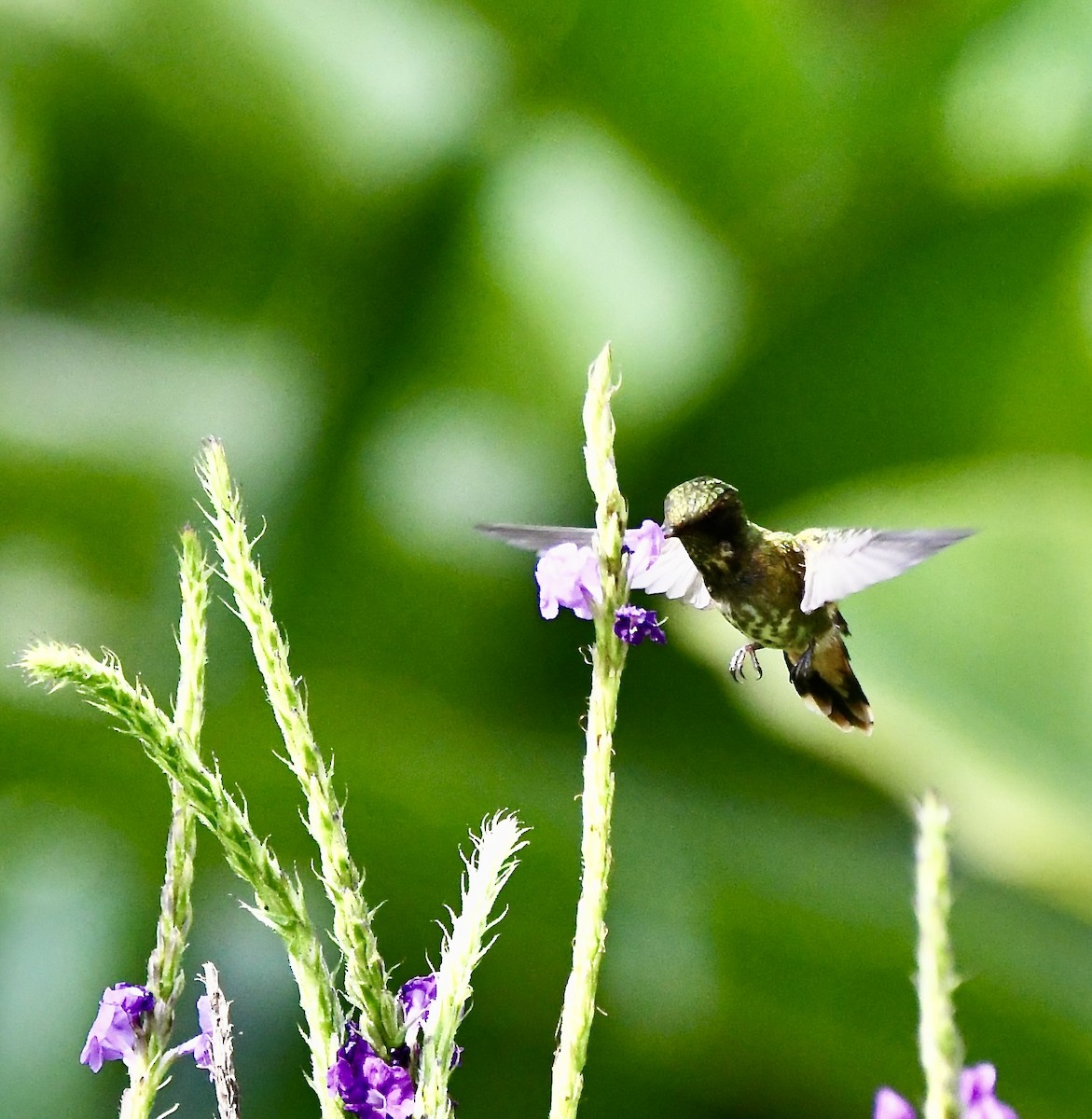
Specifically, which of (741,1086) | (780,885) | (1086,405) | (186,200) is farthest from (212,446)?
(186,200)

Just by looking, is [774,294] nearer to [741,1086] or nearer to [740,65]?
[740,65]

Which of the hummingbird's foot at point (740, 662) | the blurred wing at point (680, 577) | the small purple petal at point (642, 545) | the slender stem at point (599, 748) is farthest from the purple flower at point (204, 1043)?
the blurred wing at point (680, 577)

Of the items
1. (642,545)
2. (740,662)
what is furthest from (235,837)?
(740,662)

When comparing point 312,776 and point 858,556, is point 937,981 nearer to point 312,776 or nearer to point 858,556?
point 312,776

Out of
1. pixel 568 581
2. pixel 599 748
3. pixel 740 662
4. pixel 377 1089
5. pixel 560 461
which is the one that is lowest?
pixel 377 1089

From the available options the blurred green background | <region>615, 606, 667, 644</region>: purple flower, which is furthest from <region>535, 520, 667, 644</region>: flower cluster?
the blurred green background
